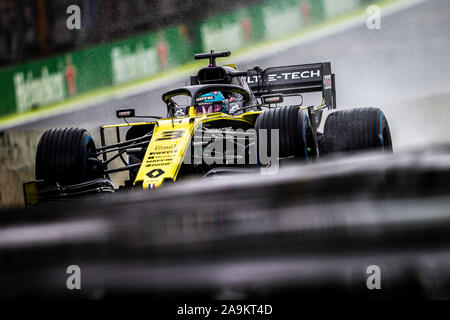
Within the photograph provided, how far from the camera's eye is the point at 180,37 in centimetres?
931

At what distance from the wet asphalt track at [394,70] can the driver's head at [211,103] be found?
3.97 m

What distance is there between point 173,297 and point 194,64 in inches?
357

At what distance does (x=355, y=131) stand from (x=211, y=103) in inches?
51.5

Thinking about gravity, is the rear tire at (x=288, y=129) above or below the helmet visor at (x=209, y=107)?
below

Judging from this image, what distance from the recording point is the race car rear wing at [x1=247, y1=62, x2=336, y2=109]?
586cm

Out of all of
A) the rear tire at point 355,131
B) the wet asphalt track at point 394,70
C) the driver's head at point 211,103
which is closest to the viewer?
the rear tire at point 355,131

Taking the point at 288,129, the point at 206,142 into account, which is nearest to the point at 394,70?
the point at 288,129

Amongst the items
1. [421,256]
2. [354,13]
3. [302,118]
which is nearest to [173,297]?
[421,256]

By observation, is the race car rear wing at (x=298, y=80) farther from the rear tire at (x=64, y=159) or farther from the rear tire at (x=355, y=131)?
the rear tire at (x=64, y=159)

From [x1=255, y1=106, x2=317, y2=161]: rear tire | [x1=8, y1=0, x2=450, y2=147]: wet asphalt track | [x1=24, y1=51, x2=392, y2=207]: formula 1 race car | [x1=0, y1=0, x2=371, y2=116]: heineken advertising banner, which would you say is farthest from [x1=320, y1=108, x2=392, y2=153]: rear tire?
[x1=0, y1=0, x2=371, y2=116]: heineken advertising banner

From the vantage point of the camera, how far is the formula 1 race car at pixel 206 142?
400 cm

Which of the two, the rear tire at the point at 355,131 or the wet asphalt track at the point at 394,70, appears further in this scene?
the wet asphalt track at the point at 394,70

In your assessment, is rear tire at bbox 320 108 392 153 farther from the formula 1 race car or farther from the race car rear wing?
the race car rear wing

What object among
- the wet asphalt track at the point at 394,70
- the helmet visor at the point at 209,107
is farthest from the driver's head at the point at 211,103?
the wet asphalt track at the point at 394,70
